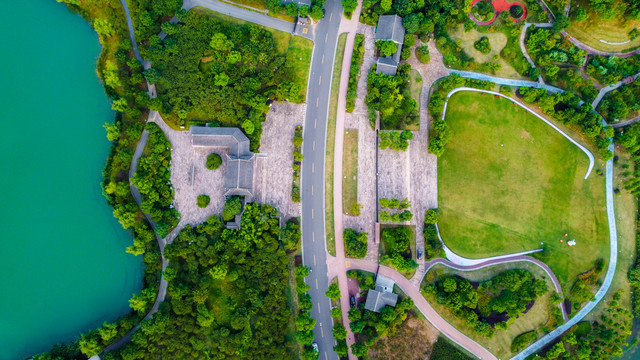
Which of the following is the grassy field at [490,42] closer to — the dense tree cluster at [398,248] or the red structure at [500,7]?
the red structure at [500,7]

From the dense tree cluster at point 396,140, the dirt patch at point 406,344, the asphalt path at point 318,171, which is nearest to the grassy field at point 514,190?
the dense tree cluster at point 396,140

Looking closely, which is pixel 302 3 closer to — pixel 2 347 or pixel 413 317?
pixel 413 317

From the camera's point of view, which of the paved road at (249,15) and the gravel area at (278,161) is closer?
the gravel area at (278,161)

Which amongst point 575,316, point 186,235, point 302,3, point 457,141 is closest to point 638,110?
point 457,141

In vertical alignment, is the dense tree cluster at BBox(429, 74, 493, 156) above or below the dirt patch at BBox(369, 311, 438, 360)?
above

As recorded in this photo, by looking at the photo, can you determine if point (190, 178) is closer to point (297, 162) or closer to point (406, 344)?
point (297, 162)

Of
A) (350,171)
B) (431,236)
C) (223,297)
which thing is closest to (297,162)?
(350,171)

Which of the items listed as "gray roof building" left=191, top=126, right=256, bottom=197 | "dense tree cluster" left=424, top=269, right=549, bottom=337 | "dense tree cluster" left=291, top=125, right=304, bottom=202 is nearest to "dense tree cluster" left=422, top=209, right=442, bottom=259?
"dense tree cluster" left=424, top=269, right=549, bottom=337

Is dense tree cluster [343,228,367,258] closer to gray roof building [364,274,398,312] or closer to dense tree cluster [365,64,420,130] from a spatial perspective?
gray roof building [364,274,398,312]
